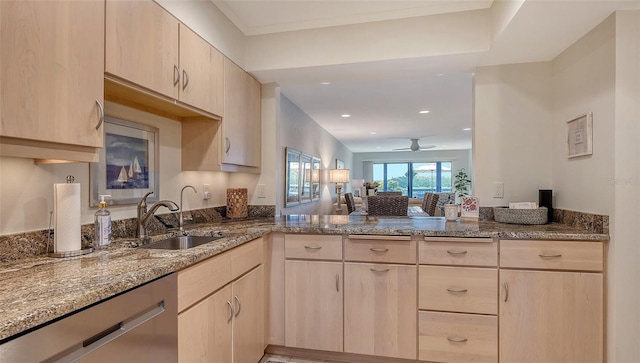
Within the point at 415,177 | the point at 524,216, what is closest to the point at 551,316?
the point at 524,216

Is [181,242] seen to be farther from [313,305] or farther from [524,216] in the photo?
[524,216]

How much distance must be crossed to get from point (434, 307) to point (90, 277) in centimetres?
181

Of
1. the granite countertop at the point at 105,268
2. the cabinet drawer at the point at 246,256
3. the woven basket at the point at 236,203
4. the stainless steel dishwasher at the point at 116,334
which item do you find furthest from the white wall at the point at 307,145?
the stainless steel dishwasher at the point at 116,334

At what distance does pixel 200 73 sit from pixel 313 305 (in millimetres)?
1681

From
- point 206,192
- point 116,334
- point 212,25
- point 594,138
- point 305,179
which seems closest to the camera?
point 116,334

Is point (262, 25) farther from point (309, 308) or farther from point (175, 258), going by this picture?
point (309, 308)

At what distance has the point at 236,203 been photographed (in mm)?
2777

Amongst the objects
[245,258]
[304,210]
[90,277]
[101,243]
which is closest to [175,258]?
[90,277]

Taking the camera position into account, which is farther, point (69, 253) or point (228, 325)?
point (228, 325)

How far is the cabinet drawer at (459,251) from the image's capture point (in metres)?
1.97

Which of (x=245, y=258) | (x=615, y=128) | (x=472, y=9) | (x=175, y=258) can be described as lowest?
(x=245, y=258)

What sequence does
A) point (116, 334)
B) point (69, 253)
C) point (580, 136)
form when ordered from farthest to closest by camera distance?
point (580, 136) → point (69, 253) → point (116, 334)

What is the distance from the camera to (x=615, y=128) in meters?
1.77

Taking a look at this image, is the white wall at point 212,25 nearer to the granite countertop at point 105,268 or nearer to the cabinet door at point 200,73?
the cabinet door at point 200,73
